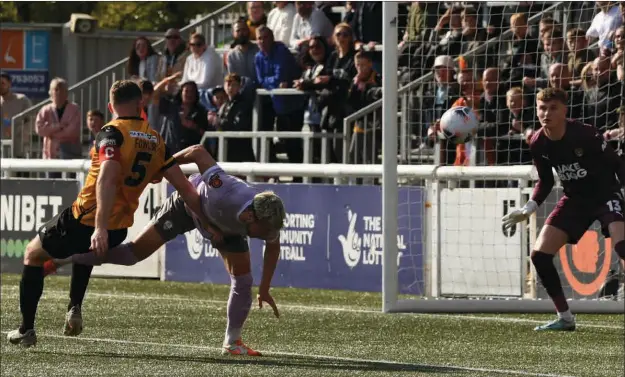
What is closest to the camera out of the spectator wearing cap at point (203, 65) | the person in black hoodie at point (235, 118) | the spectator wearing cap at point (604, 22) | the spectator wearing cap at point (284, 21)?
the spectator wearing cap at point (604, 22)

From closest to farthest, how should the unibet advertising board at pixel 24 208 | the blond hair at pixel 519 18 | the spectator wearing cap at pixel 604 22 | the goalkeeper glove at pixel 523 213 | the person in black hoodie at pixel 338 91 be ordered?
the goalkeeper glove at pixel 523 213
the spectator wearing cap at pixel 604 22
the blond hair at pixel 519 18
the unibet advertising board at pixel 24 208
the person in black hoodie at pixel 338 91

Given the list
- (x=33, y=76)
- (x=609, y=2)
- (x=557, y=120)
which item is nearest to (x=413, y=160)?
(x=609, y=2)

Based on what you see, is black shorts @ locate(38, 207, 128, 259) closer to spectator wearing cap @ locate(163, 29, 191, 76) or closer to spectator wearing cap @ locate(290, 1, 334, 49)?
spectator wearing cap @ locate(290, 1, 334, 49)

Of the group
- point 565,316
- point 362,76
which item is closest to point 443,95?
point 362,76

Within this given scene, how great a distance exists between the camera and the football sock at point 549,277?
11.7m

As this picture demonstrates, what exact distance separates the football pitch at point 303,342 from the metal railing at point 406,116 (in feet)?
6.48

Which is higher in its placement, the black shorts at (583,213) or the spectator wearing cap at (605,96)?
the spectator wearing cap at (605,96)

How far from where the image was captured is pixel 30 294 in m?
9.54

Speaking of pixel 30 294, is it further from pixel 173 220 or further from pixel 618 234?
pixel 618 234

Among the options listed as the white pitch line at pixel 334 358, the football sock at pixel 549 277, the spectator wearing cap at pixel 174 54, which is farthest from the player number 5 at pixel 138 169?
the spectator wearing cap at pixel 174 54

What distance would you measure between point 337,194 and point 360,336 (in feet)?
14.5

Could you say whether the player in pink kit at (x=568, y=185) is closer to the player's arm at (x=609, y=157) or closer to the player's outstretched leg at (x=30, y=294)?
the player's arm at (x=609, y=157)

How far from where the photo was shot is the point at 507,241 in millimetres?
14148

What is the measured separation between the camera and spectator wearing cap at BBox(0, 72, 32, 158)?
2069cm
